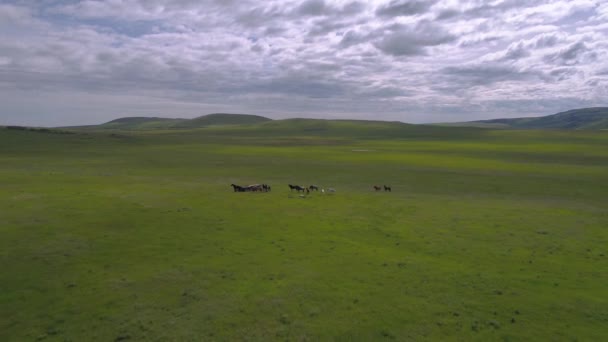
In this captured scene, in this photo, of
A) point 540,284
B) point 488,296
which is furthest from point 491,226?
point 488,296

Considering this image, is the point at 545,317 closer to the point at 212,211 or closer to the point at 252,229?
the point at 252,229

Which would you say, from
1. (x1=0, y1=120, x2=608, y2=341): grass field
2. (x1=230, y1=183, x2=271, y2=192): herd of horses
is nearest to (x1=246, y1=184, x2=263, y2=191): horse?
(x1=230, y1=183, x2=271, y2=192): herd of horses

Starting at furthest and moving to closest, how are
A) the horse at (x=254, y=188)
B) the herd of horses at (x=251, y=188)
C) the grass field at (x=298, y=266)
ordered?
the horse at (x=254, y=188) → the herd of horses at (x=251, y=188) → the grass field at (x=298, y=266)

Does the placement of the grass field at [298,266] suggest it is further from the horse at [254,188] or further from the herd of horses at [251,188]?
the horse at [254,188]

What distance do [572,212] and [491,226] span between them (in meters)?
9.17

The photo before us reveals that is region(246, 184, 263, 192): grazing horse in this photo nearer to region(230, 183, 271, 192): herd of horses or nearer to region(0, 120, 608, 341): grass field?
region(230, 183, 271, 192): herd of horses

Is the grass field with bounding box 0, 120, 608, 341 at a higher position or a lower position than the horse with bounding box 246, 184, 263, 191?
lower

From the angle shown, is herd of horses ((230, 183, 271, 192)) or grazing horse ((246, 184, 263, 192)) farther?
grazing horse ((246, 184, 263, 192))

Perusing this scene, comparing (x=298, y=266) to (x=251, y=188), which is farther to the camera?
(x=251, y=188)

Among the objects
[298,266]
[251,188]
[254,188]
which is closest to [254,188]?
[254,188]

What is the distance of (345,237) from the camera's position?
21594 millimetres

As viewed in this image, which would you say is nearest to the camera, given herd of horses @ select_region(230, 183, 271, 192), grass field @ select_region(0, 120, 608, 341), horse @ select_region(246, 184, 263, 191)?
grass field @ select_region(0, 120, 608, 341)

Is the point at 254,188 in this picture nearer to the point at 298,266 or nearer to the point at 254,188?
the point at 254,188

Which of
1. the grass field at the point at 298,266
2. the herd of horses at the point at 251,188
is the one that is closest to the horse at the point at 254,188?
the herd of horses at the point at 251,188
